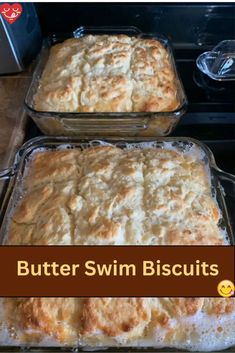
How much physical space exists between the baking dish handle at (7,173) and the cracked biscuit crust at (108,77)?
0.20 m

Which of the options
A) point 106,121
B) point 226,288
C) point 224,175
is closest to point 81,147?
point 106,121

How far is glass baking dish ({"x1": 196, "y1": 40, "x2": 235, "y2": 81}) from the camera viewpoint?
3.69 feet

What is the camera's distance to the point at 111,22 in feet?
4.04

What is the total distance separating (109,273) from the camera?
0.68 metres

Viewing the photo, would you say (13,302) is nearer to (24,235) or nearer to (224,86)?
(24,235)

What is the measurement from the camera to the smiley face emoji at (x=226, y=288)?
685 mm

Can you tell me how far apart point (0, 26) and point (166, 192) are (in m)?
0.62

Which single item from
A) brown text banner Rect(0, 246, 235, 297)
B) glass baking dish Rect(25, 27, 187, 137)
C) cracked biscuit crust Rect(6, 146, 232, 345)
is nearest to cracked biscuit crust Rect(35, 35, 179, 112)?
glass baking dish Rect(25, 27, 187, 137)

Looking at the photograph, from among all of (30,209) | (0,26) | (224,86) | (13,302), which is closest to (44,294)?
(13,302)

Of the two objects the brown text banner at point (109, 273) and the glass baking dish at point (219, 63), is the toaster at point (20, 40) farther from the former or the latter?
the brown text banner at point (109, 273)

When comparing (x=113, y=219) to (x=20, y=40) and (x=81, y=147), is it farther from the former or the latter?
(x=20, y=40)

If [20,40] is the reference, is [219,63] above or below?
below

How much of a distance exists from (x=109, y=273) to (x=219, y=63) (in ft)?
2.48

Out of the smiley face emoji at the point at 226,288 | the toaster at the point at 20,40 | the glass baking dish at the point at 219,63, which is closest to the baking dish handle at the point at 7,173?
the toaster at the point at 20,40
